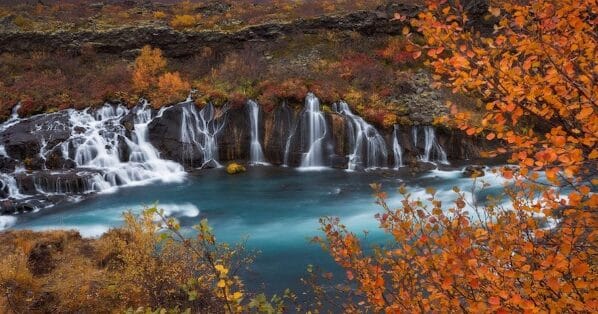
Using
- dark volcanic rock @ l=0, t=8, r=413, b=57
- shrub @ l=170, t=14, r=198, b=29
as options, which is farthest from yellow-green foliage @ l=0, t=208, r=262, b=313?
shrub @ l=170, t=14, r=198, b=29

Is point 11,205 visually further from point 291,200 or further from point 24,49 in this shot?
point 24,49

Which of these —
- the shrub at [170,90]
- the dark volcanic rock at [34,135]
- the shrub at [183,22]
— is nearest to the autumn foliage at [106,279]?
the dark volcanic rock at [34,135]

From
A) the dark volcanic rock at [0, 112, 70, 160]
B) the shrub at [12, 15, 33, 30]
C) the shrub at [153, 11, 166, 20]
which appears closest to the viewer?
the dark volcanic rock at [0, 112, 70, 160]

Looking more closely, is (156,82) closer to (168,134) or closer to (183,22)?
(168,134)

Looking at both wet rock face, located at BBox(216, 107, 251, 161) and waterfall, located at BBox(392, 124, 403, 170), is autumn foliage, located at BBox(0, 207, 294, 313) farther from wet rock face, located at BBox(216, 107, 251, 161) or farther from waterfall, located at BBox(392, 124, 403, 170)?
waterfall, located at BBox(392, 124, 403, 170)

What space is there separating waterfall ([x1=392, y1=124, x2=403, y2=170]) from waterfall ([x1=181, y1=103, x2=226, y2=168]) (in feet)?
28.6

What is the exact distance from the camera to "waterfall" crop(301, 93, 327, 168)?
67.3ft

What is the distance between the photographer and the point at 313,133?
20938 millimetres

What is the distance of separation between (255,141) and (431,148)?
8804mm

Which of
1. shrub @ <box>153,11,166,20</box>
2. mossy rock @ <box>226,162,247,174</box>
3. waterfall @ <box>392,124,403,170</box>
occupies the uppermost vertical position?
shrub @ <box>153,11,166,20</box>

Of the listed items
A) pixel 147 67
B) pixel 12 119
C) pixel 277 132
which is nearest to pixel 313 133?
pixel 277 132

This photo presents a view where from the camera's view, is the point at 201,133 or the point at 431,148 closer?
the point at 431,148

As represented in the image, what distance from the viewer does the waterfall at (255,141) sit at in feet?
69.9

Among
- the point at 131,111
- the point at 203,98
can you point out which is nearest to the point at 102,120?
the point at 131,111
